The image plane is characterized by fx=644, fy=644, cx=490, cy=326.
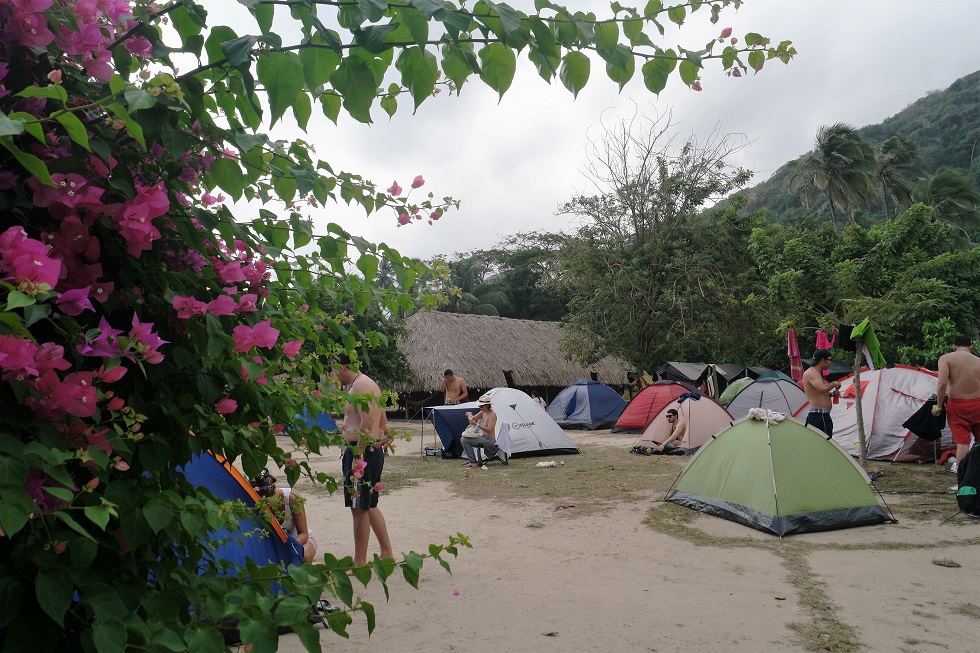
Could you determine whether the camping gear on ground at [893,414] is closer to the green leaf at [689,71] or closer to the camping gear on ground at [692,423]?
the camping gear on ground at [692,423]

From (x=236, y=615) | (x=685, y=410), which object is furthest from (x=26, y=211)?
(x=685, y=410)

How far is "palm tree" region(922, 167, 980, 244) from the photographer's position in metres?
32.4

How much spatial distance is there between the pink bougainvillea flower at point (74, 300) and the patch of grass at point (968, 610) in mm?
4388

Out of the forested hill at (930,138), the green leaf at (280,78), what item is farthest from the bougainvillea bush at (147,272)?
the forested hill at (930,138)

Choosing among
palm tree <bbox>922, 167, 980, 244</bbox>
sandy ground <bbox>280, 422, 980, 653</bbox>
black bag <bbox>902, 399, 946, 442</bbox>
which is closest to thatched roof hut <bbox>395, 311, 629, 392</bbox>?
black bag <bbox>902, 399, 946, 442</bbox>

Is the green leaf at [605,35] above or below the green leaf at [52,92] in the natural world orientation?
above

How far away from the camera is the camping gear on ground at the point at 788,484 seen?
215 inches

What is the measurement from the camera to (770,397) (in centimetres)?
1331

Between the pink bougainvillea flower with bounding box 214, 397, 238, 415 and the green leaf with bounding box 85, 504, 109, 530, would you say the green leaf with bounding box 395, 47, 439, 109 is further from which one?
the green leaf with bounding box 85, 504, 109, 530

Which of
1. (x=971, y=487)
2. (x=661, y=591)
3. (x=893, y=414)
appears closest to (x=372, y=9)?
(x=661, y=591)

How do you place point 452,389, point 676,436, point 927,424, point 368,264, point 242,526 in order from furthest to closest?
1. point 452,389
2. point 676,436
3. point 927,424
4. point 242,526
5. point 368,264

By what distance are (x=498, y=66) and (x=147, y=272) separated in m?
0.77

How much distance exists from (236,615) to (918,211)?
66.0ft

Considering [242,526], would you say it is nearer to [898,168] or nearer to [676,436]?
[676,436]
